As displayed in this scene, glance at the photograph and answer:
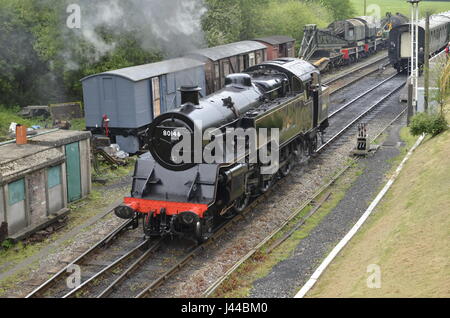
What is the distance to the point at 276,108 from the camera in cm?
1495

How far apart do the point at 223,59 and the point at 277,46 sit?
26.7 feet

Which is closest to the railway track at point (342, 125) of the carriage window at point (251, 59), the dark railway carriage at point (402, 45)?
the dark railway carriage at point (402, 45)

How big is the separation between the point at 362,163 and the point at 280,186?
135 inches

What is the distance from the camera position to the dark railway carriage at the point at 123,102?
2011cm

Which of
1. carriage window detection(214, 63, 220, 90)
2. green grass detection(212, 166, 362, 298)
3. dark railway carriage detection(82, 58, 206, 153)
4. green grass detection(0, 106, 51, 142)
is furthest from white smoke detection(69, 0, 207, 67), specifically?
green grass detection(212, 166, 362, 298)

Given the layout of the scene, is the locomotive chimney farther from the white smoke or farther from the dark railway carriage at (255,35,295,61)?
the dark railway carriage at (255,35,295,61)

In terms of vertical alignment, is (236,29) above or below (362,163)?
above

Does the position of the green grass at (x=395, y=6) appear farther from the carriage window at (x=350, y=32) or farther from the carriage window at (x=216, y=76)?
the carriage window at (x=216, y=76)

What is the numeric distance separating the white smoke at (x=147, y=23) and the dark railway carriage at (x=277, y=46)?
738 cm

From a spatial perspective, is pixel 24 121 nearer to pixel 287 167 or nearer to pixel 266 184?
pixel 287 167

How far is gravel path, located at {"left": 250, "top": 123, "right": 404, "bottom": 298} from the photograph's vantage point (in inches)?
393

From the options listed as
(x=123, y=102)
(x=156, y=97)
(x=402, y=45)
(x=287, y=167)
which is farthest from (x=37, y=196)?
(x=402, y=45)
